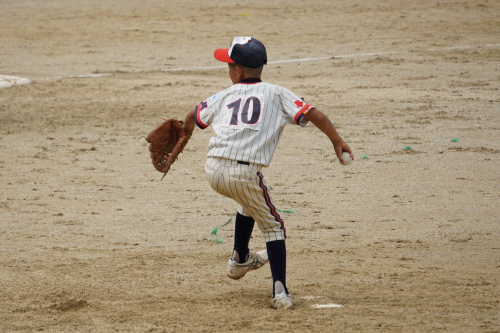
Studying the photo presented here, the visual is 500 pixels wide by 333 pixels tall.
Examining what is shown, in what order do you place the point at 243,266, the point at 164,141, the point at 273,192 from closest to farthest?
1. the point at 243,266
2. the point at 164,141
3. the point at 273,192

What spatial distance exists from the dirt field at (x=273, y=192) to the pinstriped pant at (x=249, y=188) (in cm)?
47

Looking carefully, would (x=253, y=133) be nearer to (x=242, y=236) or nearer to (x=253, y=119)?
(x=253, y=119)

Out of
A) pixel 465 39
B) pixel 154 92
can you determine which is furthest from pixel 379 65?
pixel 154 92

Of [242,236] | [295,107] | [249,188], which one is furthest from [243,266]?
[295,107]

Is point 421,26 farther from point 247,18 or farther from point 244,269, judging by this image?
point 244,269

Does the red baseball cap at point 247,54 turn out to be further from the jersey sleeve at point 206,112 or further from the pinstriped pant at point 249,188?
the pinstriped pant at point 249,188

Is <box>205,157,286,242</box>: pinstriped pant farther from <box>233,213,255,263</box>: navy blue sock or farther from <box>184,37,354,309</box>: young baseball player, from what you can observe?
<box>233,213,255,263</box>: navy blue sock

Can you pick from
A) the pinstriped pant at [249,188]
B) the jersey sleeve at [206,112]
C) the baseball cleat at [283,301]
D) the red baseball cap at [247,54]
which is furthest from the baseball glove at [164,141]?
the baseball cleat at [283,301]

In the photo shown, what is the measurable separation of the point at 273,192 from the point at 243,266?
2296 mm

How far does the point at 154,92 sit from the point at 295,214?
5547 mm

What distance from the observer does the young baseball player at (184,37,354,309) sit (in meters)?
3.59

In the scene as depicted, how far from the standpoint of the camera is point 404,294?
386 centimetres

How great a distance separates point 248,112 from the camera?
3.61m

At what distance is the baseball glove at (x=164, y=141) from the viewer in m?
4.16
